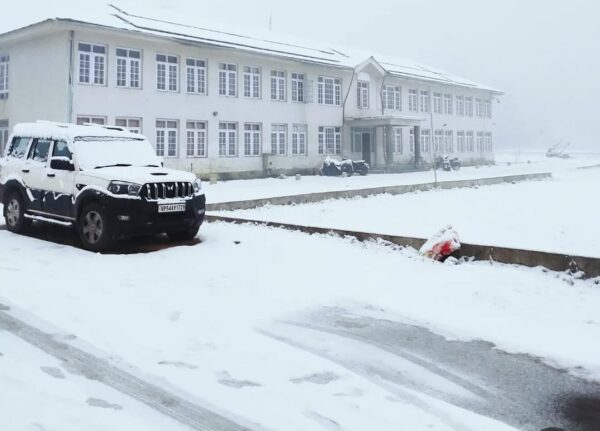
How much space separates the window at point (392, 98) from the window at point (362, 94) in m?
2.03

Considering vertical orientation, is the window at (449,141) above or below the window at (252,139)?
above

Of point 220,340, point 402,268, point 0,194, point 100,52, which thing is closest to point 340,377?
point 220,340

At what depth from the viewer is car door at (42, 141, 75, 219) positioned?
31.0 ft

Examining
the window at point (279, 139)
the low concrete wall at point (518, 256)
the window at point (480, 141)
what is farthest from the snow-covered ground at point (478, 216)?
the window at point (480, 141)

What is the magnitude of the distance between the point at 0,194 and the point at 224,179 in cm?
1809

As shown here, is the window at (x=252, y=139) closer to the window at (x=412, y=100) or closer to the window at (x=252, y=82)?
the window at (x=252, y=82)

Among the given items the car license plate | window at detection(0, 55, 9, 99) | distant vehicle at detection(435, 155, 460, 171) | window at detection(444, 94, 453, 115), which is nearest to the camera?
the car license plate

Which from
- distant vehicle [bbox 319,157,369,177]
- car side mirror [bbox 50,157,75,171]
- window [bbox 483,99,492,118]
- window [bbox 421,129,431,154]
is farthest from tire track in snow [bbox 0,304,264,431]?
window [bbox 483,99,492,118]

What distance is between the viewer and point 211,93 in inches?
1115

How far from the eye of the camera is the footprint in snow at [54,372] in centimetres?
397

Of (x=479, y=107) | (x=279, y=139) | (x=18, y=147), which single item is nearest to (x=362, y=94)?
(x=279, y=139)

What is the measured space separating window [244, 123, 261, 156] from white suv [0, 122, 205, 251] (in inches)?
769

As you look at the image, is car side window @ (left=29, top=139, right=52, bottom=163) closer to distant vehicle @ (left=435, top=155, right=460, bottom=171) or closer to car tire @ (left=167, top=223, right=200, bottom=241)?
car tire @ (left=167, top=223, right=200, bottom=241)

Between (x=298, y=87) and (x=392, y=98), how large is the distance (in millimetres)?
10118
